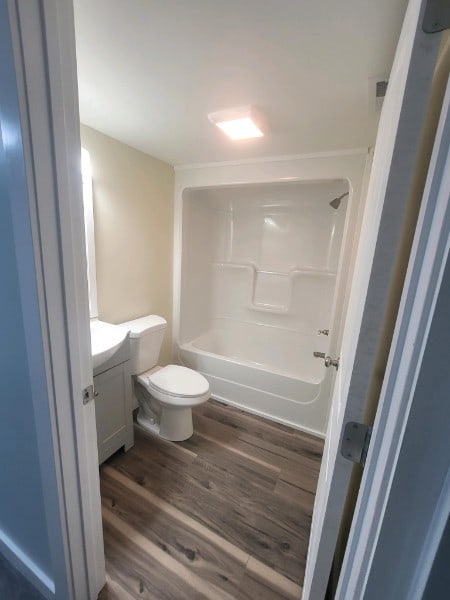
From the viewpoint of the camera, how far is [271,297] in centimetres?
284

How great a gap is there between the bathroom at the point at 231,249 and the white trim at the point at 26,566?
24cm

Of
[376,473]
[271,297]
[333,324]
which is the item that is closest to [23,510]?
[376,473]

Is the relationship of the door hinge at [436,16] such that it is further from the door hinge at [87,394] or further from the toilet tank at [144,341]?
the toilet tank at [144,341]

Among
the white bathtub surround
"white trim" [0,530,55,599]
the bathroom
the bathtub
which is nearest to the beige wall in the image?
the bathroom

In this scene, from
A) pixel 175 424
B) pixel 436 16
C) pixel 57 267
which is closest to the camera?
pixel 436 16

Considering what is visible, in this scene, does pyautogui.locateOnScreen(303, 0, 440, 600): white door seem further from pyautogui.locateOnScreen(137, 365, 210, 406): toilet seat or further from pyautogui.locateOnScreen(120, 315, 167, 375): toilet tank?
pyautogui.locateOnScreen(120, 315, 167, 375): toilet tank

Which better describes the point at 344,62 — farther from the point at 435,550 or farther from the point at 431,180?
the point at 435,550

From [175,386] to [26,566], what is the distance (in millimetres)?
1014

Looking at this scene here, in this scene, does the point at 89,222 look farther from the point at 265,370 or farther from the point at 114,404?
the point at 265,370

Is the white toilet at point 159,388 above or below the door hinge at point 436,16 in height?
below

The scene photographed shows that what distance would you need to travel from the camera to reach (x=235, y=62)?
100 centimetres

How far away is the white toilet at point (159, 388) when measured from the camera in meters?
1.76

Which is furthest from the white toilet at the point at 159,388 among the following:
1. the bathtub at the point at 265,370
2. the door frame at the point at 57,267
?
the door frame at the point at 57,267

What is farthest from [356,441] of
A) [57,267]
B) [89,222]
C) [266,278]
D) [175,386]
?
[266,278]
